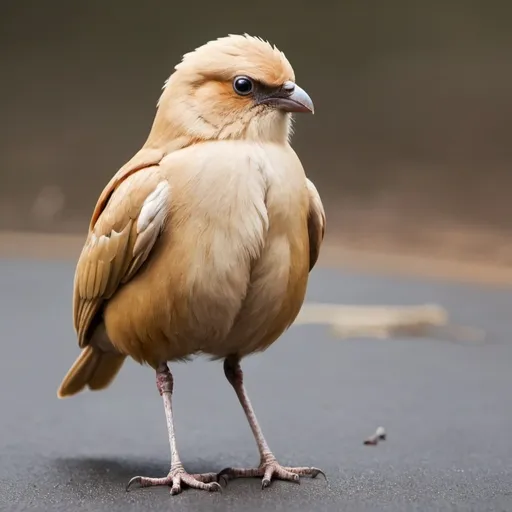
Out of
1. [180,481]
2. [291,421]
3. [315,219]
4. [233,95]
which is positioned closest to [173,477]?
[180,481]

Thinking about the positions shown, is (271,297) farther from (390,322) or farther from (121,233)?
(390,322)

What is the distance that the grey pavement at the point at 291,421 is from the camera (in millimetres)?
1896

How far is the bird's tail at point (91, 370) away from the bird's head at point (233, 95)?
2.19 ft

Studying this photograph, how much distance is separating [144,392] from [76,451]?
973 millimetres

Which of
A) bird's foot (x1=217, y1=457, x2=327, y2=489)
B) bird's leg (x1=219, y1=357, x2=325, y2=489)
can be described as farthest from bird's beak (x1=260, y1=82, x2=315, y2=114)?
bird's foot (x1=217, y1=457, x2=327, y2=489)

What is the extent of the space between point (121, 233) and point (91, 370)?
568 mm

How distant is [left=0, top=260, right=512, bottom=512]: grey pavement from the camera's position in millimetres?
1896

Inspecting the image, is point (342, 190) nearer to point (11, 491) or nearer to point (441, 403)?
point (441, 403)

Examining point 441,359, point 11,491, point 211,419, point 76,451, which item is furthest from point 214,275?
point 441,359

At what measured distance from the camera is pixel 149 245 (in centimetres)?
179

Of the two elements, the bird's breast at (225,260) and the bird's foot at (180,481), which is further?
the bird's foot at (180,481)

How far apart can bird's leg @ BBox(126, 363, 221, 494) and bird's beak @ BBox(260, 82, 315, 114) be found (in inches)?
25.6

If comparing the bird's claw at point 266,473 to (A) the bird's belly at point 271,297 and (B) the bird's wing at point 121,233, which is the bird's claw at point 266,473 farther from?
(B) the bird's wing at point 121,233

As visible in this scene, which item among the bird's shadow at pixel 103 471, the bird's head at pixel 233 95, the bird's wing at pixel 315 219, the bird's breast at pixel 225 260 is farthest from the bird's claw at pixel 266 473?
the bird's head at pixel 233 95
